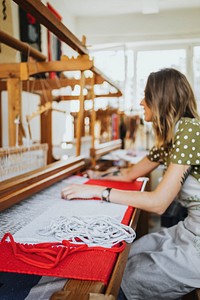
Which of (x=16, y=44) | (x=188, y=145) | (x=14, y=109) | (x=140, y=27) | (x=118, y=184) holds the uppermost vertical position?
(x=140, y=27)

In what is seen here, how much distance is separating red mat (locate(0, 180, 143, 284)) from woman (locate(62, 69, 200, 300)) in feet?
1.55

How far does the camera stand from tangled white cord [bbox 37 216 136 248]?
2.86 ft

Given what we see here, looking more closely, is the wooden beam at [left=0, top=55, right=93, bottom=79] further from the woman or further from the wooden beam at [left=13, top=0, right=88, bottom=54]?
the woman

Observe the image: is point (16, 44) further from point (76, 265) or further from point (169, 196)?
point (76, 265)

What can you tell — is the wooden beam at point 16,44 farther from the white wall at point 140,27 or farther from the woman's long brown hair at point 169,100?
the white wall at point 140,27

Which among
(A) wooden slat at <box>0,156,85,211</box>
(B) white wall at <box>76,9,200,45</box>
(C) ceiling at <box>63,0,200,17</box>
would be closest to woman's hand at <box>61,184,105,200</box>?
(A) wooden slat at <box>0,156,85,211</box>

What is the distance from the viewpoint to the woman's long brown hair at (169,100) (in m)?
1.45

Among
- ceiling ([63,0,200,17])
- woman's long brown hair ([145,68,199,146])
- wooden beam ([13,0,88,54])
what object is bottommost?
woman's long brown hair ([145,68,199,146])

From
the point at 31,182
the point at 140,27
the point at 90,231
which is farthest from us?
the point at 140,27

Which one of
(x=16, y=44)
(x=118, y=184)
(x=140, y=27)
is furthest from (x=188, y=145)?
(x=140, y=27)

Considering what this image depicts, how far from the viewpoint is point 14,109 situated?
1.97 m

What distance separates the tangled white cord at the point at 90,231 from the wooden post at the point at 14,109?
104cm

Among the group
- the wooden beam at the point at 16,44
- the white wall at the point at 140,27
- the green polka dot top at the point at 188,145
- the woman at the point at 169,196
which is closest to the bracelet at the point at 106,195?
the woman at the point at 169,196

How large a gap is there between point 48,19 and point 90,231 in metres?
0.72
